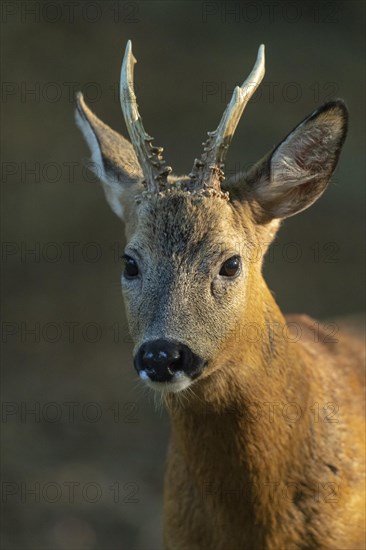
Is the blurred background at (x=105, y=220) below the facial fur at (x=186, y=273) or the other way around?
the other way around

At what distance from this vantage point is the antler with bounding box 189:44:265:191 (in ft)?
16.1

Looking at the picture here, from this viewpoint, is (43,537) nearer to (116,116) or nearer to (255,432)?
(255,432)

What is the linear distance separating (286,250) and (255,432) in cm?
641

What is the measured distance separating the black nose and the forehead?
51 cm

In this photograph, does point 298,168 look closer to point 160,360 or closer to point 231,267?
point 231,267

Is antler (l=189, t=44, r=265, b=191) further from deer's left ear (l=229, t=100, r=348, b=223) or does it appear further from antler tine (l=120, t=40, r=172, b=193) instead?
deer's left ear (l=229, t=100, r=348, b=223)

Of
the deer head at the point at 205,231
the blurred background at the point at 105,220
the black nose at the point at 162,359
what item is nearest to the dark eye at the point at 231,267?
Result: the deer head at the point at 205,231

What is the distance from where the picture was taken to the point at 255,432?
506 centimetres

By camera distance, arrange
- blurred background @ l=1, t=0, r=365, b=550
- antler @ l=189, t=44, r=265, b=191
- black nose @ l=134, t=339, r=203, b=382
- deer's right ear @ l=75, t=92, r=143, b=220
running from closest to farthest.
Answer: black nose @ l=134, t=339, r=203, b=382 → antler @ l=189, t=44, r=265, b=191 → deer's right ear @ l=75, t=92, r=143, b=220 → blurred background @ l=1, t=0, r=365, b=550

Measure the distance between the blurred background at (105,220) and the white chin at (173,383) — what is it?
163 inches

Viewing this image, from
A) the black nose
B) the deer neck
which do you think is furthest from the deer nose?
the deer neck

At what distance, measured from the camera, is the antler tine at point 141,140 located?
502 cm

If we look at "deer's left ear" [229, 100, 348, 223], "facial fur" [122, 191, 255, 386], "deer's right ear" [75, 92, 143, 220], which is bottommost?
"facial fur" [122, 191, 255, 386]

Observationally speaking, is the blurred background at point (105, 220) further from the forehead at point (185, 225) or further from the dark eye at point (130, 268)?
the forehead at point (185, 225)
